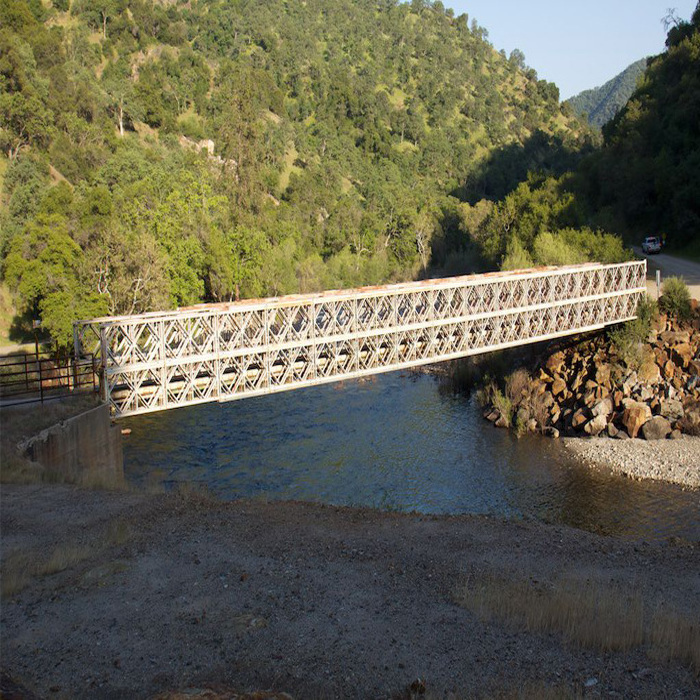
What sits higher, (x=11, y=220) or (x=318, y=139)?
(x=318, y=139)

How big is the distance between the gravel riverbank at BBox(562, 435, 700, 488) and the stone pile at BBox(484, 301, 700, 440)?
0.98m

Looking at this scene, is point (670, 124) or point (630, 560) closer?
point (630, 560)

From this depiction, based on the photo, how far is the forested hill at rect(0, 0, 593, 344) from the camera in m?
48.6

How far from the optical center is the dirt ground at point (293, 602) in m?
9.25

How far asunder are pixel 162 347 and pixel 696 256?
44239mm

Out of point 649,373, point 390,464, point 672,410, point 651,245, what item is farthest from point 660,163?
point 390,464

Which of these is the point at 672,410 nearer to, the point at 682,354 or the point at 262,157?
the point at 682,354

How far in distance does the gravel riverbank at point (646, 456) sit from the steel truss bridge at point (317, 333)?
17.7ft

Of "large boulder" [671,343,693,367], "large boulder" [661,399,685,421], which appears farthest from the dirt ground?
"large boulder" [671,343,693,367]

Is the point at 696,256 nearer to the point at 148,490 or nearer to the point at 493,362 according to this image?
the point at 493,362

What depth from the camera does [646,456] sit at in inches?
1151

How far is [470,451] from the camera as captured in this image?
30.7 metres

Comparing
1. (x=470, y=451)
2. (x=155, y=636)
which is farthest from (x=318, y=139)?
(x=155, y=636)

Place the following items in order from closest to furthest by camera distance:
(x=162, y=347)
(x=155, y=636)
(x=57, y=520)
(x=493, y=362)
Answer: (x=155, y=636) < (x=57, y=520) < (x=162, y=347) < (x=493, y=362)
